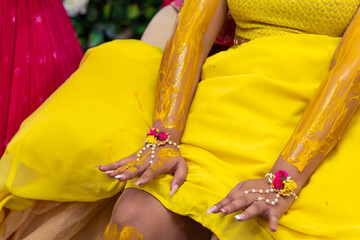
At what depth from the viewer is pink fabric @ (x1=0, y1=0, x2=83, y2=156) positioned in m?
1.25

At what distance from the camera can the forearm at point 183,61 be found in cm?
97

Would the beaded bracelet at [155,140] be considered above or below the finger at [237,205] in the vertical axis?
below

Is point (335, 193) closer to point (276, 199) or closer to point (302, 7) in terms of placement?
point (276, 199)

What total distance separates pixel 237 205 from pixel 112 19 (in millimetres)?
1073

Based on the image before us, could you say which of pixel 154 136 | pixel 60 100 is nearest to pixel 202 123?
pixel 154 136

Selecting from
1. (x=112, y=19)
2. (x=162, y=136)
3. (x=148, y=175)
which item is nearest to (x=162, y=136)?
(x=162, y=136)

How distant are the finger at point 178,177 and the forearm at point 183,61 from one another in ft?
0.29

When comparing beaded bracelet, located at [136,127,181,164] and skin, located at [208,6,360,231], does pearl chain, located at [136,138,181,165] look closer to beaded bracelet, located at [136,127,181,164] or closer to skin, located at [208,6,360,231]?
beaded bracelet, located at [136,127,181,164]

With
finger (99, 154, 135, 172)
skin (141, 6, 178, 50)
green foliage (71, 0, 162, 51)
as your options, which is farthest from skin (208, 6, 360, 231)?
green foliage (71, 0, 162, 51)

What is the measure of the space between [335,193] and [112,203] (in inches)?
19.8

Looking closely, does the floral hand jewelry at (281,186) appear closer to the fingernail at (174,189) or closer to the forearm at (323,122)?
the forearm at (323,122)

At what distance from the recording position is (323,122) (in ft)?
2.75

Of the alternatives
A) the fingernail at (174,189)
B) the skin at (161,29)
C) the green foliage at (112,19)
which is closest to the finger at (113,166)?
the fingernail at (174,189)

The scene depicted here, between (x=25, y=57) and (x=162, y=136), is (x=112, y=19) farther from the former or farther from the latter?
(x=162, y=136)
